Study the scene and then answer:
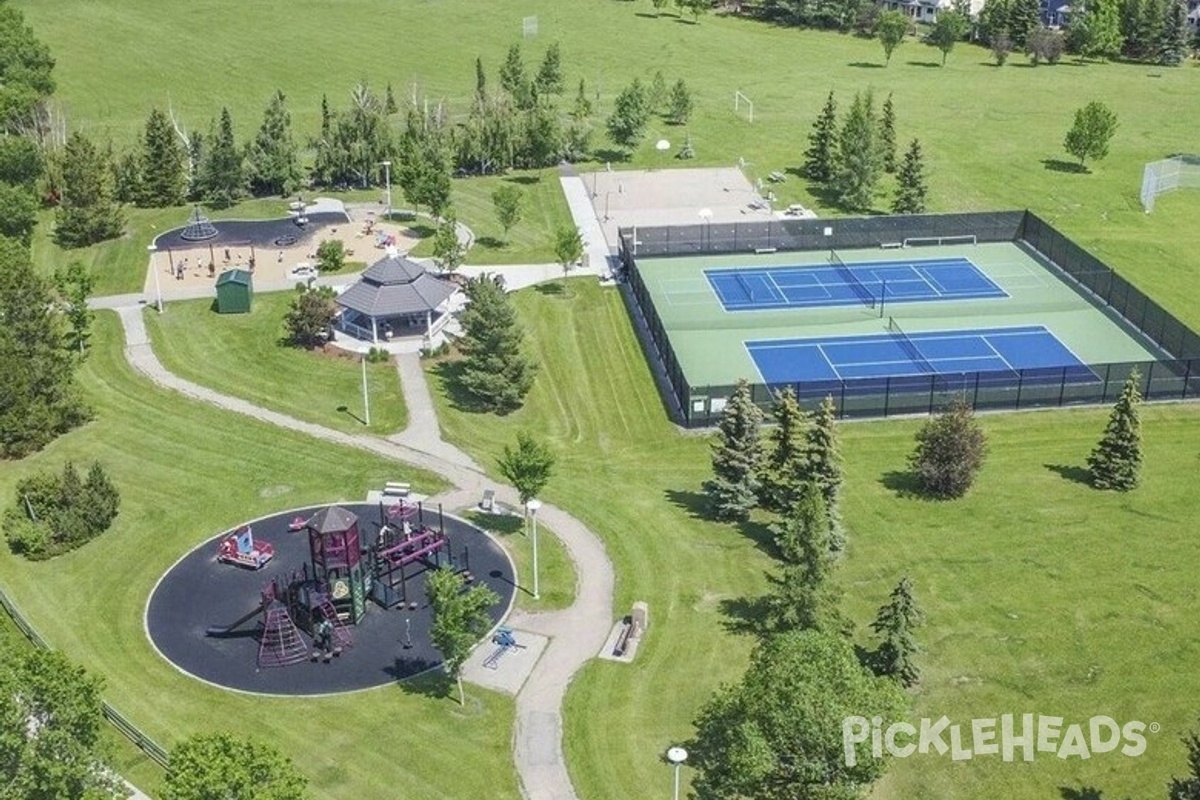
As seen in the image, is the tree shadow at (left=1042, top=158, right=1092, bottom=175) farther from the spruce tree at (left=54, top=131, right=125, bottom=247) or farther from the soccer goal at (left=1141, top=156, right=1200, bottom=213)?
the spruce tree at (left=54, top=131, right=125, bottom=247)

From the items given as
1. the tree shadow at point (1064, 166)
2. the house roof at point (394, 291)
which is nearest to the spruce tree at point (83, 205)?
the house roof at point (394, 291)

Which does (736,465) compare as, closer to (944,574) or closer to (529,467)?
(529,467)

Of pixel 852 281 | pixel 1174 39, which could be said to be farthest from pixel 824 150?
pixel 1174 39

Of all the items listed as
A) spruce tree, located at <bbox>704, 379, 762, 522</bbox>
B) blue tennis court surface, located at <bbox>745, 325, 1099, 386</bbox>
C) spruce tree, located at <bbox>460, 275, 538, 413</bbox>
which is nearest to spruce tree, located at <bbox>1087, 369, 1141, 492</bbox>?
blue tennis court surface, located at <bbox>745, 325, 1099, 386</bbox>

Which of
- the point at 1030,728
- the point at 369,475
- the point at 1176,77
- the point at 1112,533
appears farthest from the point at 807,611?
the point at 1176,77

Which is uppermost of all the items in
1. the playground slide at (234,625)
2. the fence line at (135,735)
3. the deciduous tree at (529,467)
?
the deciduous tree at (529,467)

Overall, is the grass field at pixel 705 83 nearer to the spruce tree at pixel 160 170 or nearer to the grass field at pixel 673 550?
the grass field at pixel 673 550
